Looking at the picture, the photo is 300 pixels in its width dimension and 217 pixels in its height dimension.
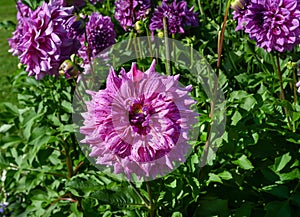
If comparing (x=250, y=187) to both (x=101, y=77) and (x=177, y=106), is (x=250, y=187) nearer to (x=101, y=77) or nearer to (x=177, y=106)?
(x=177, y=106)

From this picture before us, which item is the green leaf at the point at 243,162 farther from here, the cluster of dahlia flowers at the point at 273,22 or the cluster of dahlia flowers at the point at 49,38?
the cluster of dahlia flowers at the point at 49,38

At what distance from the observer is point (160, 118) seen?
1283mm

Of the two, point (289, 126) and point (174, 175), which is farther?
point (289, 126)

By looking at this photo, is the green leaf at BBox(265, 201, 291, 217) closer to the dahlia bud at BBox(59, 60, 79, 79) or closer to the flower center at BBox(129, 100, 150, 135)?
the flower center at BBox(129, 100, 150, 135)

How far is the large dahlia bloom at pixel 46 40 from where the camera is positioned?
171 cm

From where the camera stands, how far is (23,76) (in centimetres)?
268

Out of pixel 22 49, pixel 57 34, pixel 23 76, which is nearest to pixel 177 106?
pixel 57 34

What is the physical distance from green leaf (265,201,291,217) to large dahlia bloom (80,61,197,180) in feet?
1.73

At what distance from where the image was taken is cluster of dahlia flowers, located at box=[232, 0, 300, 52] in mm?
1889

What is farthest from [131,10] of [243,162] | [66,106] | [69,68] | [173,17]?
[243,162]

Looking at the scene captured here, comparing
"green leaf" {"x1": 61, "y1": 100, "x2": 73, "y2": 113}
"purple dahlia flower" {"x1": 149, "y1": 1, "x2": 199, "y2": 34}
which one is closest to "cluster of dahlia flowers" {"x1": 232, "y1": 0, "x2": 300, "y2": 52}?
"purple dahlia flower" {"x1": 149, "y1": 1, "x2": 199, "y2": 34}

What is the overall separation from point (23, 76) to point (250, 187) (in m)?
1.36

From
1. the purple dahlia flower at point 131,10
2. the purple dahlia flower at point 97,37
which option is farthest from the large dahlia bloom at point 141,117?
the purple dahlia flower at point 131,10

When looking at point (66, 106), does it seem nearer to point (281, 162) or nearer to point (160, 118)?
point (281, 162)
